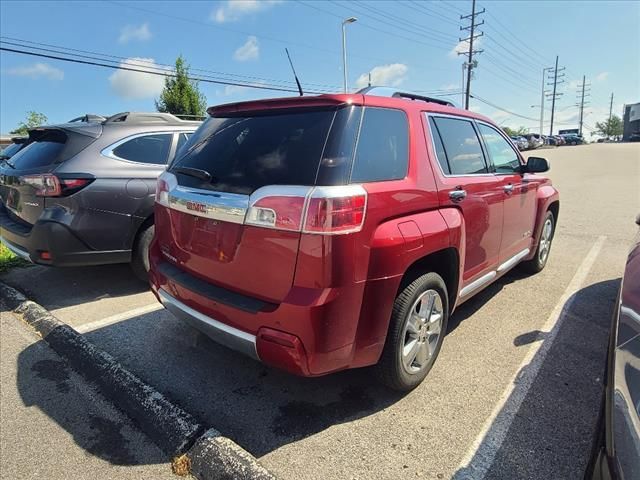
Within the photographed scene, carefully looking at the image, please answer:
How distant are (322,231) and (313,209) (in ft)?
0.38

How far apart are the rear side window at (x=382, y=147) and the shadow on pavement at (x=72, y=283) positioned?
3.38 metres

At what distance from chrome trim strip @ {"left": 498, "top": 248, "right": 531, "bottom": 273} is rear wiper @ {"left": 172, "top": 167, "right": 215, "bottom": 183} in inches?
107

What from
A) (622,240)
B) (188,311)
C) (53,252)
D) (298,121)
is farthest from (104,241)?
(622,240)

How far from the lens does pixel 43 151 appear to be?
14.4 ft

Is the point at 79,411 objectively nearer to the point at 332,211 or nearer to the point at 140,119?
the point at 332,211

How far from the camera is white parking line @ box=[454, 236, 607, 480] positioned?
88.4 inches

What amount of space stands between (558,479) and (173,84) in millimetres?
29322

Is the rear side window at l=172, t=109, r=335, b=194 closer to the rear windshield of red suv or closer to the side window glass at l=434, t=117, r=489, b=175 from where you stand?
the rear windshield of red suv

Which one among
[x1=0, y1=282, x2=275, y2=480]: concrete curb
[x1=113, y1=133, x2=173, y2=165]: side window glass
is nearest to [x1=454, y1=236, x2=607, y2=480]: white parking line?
[x1=0, y1=282, x2=275, y2=480]: concrete curb

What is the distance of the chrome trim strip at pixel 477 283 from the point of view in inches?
131

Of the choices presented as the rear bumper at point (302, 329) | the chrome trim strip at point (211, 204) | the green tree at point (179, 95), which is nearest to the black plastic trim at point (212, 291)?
the rear bumper at point (302, 329)

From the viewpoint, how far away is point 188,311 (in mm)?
2754

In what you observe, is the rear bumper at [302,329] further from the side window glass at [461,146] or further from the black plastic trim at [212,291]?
the side window glass at [461,146]

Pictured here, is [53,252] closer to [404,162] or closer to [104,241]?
[104,241]
